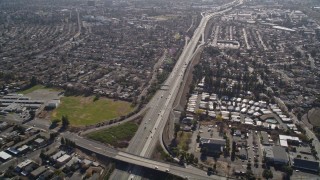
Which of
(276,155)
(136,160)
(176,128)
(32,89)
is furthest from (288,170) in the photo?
(32,89)

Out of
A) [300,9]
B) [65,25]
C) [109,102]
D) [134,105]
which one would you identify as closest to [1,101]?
[109,102]

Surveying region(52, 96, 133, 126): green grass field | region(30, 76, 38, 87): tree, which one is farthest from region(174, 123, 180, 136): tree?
region(30, 76, 38, 87): tree

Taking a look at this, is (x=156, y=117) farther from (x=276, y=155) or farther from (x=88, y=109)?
(x=276, y=155)

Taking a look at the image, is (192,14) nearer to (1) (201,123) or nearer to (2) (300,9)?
(2) (300,9)

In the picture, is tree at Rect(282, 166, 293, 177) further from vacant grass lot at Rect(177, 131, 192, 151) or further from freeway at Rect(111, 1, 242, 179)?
freeway at Rect(111, 1, 242, 179)

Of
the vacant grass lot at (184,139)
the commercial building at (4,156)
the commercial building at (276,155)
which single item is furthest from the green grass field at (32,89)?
the commercial building at (276,155)
